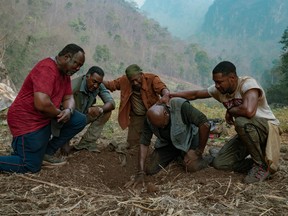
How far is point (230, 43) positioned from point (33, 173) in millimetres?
111089

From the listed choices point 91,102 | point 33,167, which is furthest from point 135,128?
point 33,167

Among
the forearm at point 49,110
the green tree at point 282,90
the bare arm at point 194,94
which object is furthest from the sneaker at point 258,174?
the green tree at point 282,90

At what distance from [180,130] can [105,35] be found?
64.9 meters

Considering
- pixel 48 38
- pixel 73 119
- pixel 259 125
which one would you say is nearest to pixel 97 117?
pixel 73 119

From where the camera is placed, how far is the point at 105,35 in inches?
2608

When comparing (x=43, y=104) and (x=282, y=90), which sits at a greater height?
(x=282, y=90)

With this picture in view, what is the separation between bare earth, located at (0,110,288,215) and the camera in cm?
250

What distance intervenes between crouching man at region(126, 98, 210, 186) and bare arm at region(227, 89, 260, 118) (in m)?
0.43

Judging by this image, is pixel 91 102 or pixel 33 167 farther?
pixel 91 102

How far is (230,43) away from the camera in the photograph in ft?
356

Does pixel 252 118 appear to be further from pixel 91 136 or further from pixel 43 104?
pixel 91 136

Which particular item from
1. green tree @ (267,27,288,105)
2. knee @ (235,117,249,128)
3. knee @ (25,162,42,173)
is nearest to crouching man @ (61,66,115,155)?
knee @ (25,162,42,173)

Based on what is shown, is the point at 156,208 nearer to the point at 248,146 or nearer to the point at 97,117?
the point at 248,146

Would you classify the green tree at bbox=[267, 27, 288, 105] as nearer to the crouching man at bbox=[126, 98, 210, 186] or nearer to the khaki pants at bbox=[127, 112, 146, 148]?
the khaki pants at bbox=[127, 112, 146, 148]
